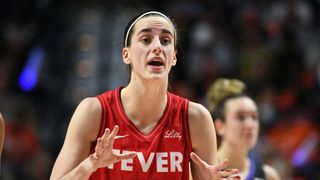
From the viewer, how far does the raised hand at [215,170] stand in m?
3.78

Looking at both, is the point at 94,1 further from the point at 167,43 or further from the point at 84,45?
the point at 167,43

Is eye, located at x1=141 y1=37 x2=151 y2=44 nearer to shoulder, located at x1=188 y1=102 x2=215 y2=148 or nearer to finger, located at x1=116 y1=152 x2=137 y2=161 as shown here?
shoulder, located at x1=188 y1=102 x2=215 y2=148

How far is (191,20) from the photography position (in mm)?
10375

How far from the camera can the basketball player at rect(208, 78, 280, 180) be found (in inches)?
206

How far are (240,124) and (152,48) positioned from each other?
1.49m

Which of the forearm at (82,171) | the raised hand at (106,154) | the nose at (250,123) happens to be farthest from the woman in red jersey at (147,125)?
the nose at (250,123)

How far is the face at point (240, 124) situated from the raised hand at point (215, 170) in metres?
1.35

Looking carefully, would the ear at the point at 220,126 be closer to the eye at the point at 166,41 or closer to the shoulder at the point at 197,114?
the shoulder at the point at 197,114

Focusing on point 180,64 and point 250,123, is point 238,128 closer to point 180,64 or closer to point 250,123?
point 250,123

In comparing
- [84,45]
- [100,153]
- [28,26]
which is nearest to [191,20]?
[84,45]

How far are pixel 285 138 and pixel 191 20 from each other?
2.80 metres

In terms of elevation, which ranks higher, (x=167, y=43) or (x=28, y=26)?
(x=28, y=26)

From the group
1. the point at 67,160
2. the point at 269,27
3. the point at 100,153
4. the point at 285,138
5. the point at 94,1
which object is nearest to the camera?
the point at 100,153

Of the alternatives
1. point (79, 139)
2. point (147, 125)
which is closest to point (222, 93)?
point (147, 125)
